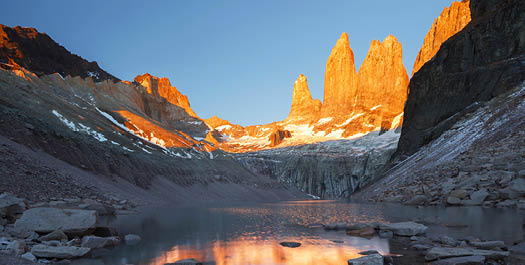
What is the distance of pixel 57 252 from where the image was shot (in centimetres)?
1099

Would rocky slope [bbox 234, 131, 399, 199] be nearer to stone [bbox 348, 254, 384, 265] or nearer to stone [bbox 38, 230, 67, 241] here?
stone [bbox 348, 254, 384, 265]

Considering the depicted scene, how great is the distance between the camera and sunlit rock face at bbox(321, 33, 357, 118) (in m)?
189

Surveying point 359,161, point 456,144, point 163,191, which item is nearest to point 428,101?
point 456,144

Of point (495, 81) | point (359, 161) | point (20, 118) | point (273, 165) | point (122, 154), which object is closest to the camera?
point (20, 118)

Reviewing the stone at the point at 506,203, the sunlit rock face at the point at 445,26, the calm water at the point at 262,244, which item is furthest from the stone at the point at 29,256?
the sunlit rock face at the point at 445,26

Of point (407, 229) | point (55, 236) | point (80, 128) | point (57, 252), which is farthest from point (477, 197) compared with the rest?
point (80, 128)

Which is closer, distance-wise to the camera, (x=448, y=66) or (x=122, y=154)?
(x=122, y=154)

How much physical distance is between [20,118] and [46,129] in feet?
11.5

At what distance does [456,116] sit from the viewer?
5559cm

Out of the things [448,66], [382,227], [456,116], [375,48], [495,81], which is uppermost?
[375,48]

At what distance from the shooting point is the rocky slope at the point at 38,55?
3713 inches

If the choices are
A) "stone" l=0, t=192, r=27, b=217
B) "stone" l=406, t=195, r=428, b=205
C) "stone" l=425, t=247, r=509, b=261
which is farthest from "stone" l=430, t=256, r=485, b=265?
"stone" l=406, t=195, r=428, b=205

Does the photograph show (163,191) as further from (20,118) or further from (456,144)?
(456,144)

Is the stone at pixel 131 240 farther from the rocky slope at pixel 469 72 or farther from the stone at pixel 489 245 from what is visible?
the rocky slope at pixel 469 72
